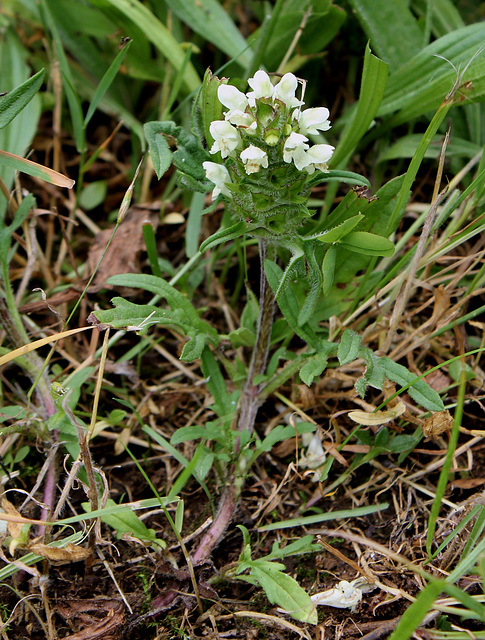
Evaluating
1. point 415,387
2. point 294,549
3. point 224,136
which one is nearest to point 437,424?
point 415,387

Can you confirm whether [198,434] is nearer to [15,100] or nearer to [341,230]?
[341,230]

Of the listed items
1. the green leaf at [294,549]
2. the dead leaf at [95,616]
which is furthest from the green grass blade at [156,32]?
the dead leaf at [95,616]

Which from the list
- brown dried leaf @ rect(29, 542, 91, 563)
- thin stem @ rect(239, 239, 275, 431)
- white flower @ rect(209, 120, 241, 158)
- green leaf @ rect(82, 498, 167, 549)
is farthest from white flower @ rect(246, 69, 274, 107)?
brown dried leaf @ rect(29, 542, 91, 563)

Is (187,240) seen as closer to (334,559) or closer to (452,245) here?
(452,245)

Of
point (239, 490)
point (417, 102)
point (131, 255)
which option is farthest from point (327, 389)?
point (417, 102)

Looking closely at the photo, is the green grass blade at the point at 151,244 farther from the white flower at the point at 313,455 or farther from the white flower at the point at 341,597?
the white flower at the point at 341,597

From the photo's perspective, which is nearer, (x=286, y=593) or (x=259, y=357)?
(x=286, y=593)
